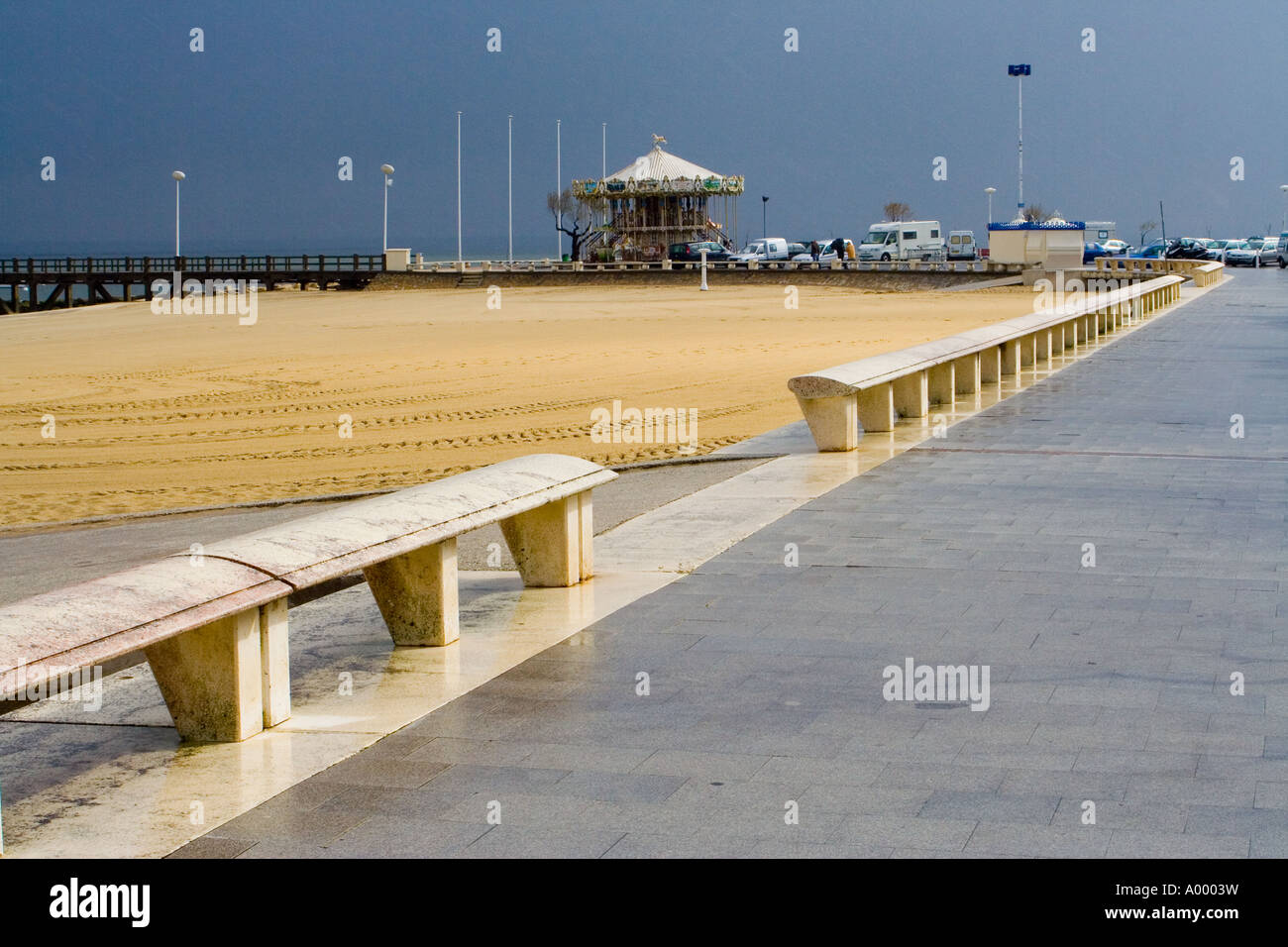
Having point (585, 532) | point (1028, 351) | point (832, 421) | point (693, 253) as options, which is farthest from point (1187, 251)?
point (585, 532)

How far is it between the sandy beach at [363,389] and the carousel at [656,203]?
4587cm

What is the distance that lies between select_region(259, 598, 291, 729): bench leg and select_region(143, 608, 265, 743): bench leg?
0.03 metres

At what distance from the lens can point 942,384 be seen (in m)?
16.1

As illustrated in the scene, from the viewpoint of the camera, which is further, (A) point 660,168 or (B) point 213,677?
(A) point 660,168

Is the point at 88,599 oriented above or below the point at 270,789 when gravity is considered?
above

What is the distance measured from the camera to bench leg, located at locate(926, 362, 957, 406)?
16.0 metres

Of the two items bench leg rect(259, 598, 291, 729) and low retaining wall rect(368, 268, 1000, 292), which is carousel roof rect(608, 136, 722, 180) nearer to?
low retaining wall rect(368, 268, 1000, 292)

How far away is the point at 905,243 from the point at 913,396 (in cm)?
6704

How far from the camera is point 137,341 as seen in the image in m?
35.8

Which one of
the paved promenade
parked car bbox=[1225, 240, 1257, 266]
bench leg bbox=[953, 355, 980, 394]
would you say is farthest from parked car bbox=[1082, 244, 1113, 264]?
the paved promenade

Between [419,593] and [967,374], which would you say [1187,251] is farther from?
[419,593]
